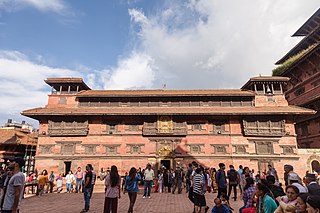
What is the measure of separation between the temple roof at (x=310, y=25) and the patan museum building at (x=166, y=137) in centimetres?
1366

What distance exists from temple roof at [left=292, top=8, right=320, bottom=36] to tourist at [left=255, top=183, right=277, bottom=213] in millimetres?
30595

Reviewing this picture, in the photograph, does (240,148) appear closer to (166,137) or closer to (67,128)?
(166,137)

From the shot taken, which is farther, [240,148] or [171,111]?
[171,111]

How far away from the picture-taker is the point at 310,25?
2928 centimetres

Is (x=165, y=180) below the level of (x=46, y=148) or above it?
below

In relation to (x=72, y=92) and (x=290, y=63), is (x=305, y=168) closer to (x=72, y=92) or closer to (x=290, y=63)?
(x=290, y=63)

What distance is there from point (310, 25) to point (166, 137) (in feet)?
84.6

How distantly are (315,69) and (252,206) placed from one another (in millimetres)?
26128

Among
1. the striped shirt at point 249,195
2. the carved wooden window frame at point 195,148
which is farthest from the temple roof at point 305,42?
the striped shirt at point 249,195

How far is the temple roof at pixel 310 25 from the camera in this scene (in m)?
27.2

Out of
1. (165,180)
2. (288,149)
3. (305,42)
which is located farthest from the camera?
(305,42)

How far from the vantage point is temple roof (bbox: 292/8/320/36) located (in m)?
27.2

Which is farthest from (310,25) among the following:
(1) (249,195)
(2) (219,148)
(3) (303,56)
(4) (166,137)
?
(1) (249,195)

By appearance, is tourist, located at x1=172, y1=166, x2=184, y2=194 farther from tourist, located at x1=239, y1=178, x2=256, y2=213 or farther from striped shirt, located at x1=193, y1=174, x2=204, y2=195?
tourist, located at x1=239, y1=178, x2=256, y2=213
